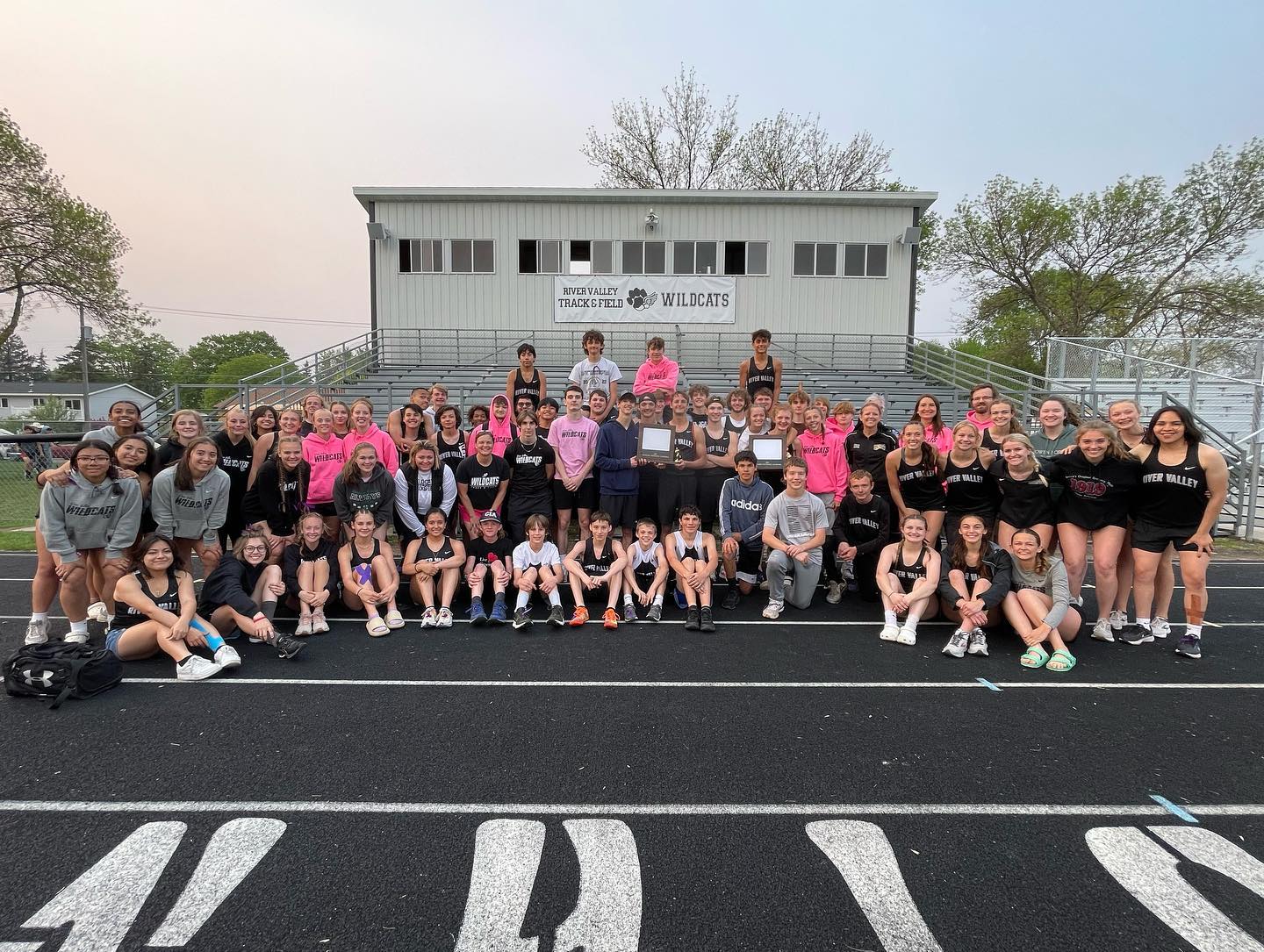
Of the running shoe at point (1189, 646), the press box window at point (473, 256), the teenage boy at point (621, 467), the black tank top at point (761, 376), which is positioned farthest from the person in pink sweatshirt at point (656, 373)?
the press box window at point (473, 256)

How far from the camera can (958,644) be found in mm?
5195

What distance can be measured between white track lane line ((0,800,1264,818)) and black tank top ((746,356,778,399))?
6037 mm

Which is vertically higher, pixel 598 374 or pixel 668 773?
pixel 598 374

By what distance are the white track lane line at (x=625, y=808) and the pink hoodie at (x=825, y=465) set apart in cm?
404

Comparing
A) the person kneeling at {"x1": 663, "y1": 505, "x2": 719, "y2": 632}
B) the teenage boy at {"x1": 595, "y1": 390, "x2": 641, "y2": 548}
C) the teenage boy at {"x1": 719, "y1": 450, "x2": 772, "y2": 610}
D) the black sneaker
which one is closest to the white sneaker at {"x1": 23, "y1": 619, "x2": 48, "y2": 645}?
the teenage boy at {"x1": 595, "y1": 390, "x2": 641, "y2": 548}

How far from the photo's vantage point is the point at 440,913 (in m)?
2.44

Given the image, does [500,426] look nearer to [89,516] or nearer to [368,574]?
[368,574]

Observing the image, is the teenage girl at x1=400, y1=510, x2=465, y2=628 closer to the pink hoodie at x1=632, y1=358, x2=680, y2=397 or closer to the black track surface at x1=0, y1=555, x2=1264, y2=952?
the black track surface at x1=0, y1=555, x2=1264, y2=952

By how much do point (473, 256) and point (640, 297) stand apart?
507 centimetres

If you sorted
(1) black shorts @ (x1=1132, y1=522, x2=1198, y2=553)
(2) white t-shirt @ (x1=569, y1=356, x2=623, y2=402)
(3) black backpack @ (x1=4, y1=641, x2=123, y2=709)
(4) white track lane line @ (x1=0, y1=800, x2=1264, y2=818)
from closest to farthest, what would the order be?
(4) white track lane line @ (x1=0, y1=800, x2=1264, y2=818)
(3) black backpack @ (x1=4, y1=641, x2=123, y2=709)
(1) black shorts @ (x1=1132, y1=522, x2=1198, y2=553)
(2) white t-shirt @ (x1=569, y1=356, x2=623, y2=402)

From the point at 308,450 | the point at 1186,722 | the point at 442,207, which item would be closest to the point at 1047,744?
the point at 1186,722

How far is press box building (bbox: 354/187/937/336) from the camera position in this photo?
18938mm

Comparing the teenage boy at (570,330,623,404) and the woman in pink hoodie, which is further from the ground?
the teenage boy at (570,330,623,404)

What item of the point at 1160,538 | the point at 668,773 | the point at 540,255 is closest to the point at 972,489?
the point at 1160,538
